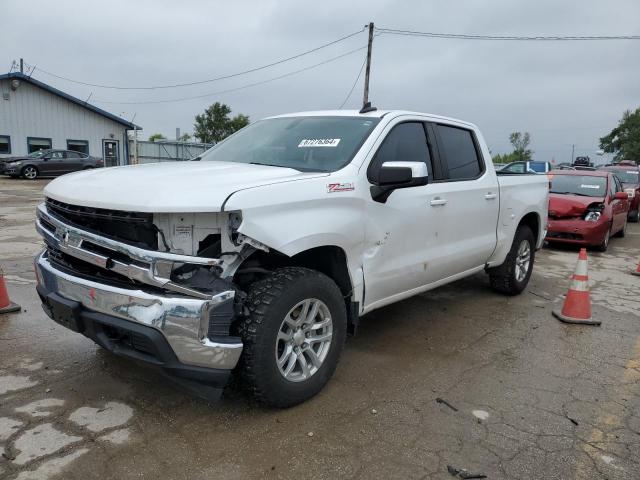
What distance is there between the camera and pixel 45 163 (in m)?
25.6

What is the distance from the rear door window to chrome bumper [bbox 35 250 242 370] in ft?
8.93

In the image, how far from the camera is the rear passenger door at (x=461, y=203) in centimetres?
448

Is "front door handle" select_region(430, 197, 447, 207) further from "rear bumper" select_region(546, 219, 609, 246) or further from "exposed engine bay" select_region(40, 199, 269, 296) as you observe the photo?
"rear bumper" select_region(546, 219, 609, 246)

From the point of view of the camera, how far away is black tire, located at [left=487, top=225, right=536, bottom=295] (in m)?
5.93

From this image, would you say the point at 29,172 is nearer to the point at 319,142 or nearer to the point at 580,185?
the point at 580,185

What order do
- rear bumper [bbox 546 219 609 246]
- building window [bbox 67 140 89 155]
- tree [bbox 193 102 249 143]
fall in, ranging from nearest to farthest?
rear bumper [bbox 546 219 609 246]
building window [bbox 67 140 89 155]
tree [bbox 193 102 249 143]

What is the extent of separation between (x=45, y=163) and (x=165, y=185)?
26.1 meters

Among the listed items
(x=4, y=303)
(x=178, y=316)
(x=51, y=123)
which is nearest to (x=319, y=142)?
(x=178, y=316)

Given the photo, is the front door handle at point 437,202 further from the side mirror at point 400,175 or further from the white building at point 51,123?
the white building at point 51,123

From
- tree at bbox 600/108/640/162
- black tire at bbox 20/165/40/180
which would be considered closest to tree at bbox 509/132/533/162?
tree at bbox 600/108/640/162

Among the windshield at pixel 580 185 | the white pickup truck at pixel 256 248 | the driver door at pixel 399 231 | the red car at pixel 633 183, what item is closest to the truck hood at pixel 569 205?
the windshield at pixel 580 185

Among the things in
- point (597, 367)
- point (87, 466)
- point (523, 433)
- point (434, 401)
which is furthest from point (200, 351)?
point (597, 367)

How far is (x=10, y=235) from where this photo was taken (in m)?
9.41

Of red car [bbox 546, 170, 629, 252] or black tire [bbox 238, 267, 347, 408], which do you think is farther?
red car [bbox 546, 170, 629, 252]
